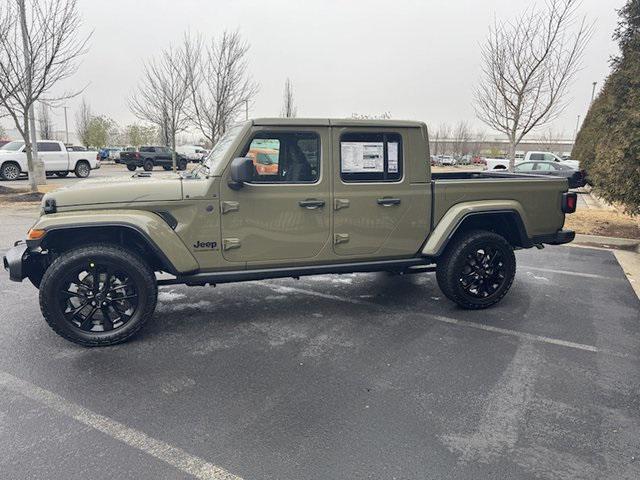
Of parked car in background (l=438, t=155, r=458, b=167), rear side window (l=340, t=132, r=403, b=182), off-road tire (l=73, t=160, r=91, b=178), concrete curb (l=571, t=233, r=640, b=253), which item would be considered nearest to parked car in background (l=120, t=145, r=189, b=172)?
off-road tire (l=73, t=160, r=91, b=178)

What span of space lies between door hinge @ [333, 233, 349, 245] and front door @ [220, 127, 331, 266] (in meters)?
0.09

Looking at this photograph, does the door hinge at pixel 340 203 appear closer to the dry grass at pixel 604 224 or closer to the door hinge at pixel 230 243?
the door hinge at pixel 230 243

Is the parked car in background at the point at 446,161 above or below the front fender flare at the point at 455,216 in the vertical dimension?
above

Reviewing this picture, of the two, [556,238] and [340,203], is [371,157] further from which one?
[556,238]

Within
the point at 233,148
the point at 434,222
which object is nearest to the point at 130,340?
the point at 233,148

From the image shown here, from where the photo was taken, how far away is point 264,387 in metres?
3.27

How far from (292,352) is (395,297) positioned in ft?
6.25

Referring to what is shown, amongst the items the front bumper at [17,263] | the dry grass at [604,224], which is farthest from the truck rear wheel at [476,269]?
the dry grass at [604,224]

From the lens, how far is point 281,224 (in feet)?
13.8

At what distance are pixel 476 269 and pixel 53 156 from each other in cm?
2152

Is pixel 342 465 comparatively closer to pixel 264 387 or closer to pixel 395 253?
pixel 264 387

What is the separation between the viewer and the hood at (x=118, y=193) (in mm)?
3818

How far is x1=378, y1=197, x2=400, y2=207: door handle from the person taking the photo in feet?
14.6

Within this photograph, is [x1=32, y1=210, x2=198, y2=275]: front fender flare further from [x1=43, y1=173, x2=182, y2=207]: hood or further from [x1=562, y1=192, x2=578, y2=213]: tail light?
[x1=562, y1=192, x2=578, y2=213]: tail light
